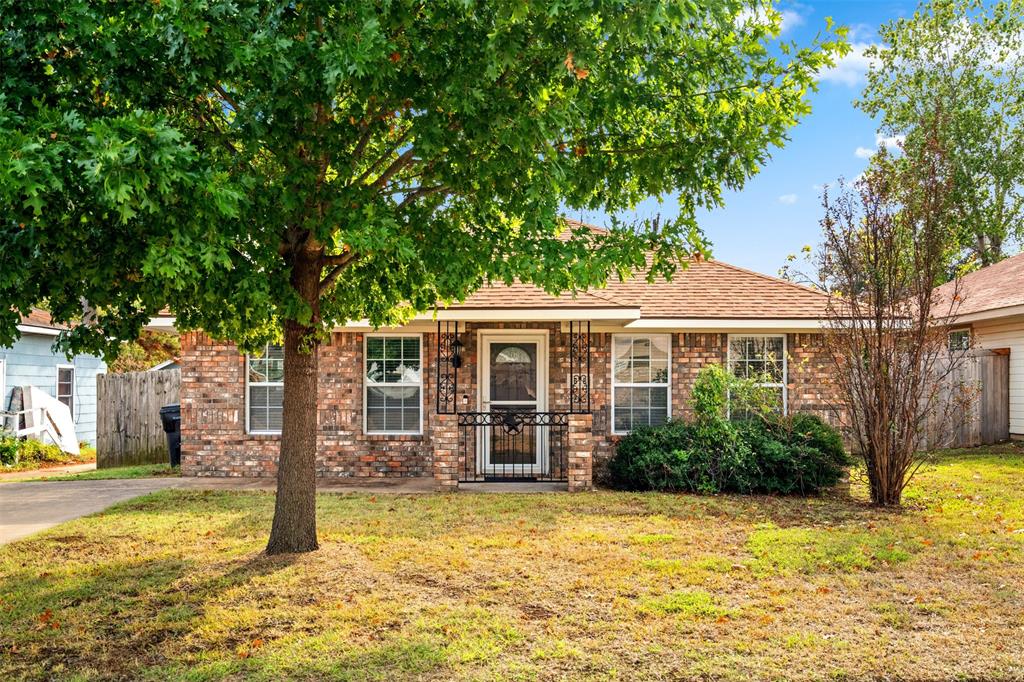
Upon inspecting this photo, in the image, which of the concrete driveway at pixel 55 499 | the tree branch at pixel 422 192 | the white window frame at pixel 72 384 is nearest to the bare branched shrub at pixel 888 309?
the tree branch at pixel 422 192

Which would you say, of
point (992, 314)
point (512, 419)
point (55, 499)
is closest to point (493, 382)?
point (512, 419)

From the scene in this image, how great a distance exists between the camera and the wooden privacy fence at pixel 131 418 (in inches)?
653

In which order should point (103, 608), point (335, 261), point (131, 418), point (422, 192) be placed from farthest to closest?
point (131, 418)
point (335, 261)
point (422, 192)
point (103, 608)

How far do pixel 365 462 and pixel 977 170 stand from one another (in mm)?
24366

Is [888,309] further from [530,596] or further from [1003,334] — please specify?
[1003,334]

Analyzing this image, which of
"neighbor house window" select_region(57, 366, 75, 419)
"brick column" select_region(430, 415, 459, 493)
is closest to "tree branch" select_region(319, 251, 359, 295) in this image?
"brick column" select_region(430, 415, 459, 493)

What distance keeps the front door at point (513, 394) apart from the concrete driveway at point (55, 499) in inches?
194

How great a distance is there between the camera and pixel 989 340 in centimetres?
1808

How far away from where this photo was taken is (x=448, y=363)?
1270 cm

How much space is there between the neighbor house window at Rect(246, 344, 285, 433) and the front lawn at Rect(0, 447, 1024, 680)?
352cm

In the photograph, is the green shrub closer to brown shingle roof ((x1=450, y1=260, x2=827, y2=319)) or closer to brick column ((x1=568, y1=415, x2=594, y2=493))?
brick column ((x1=568, y1=415, x2=594, y2=493))

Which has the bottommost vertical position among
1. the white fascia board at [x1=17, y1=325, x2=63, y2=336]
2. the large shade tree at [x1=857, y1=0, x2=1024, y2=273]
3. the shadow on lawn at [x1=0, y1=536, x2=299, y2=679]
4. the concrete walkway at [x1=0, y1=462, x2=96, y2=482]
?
the concrete walkway at [x1=0, y1=462, x2=96, y2=482]

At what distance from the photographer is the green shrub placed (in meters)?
11.3

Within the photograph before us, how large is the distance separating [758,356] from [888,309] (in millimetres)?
3786
